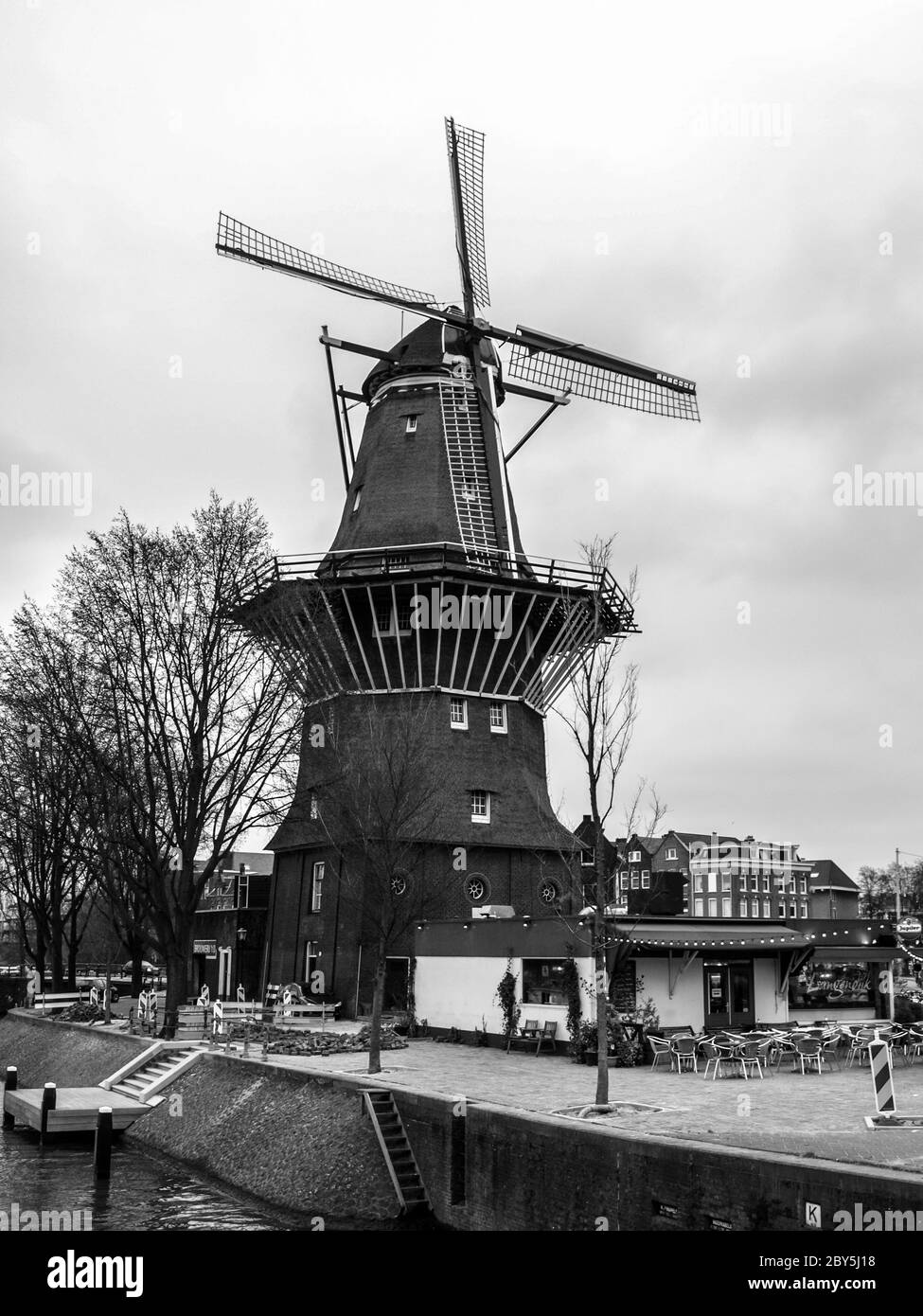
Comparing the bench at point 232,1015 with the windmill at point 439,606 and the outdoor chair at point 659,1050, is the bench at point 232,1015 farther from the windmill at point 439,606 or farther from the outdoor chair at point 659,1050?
the outdoor chair at point 659,1050

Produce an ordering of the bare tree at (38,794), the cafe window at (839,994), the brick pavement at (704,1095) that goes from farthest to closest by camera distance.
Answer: the bare tree at (38,794) → the cafe window at (839,994) → the brick pavement at (704,1095)

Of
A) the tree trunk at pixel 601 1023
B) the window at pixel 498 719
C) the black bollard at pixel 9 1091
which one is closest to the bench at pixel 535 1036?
the tree trunk at pixel 601 1023

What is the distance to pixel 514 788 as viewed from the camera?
36875mm

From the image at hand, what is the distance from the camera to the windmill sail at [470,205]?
43.6 m

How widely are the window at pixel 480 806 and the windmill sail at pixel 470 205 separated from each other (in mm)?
18849

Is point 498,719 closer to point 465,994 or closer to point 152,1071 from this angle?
point 465,994

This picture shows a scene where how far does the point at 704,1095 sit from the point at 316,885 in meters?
20.3

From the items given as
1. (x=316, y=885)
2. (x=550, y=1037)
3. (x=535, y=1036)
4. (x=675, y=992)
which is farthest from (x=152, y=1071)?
(x=675, y=992)

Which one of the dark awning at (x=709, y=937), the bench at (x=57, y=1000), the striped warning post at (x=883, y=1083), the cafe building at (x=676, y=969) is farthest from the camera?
the bench at (x=57, y=1000)

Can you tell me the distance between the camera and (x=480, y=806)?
36.1 m

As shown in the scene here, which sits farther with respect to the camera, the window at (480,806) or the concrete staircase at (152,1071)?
the window at (480,806)

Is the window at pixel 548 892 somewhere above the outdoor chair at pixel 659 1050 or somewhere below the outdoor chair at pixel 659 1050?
above
